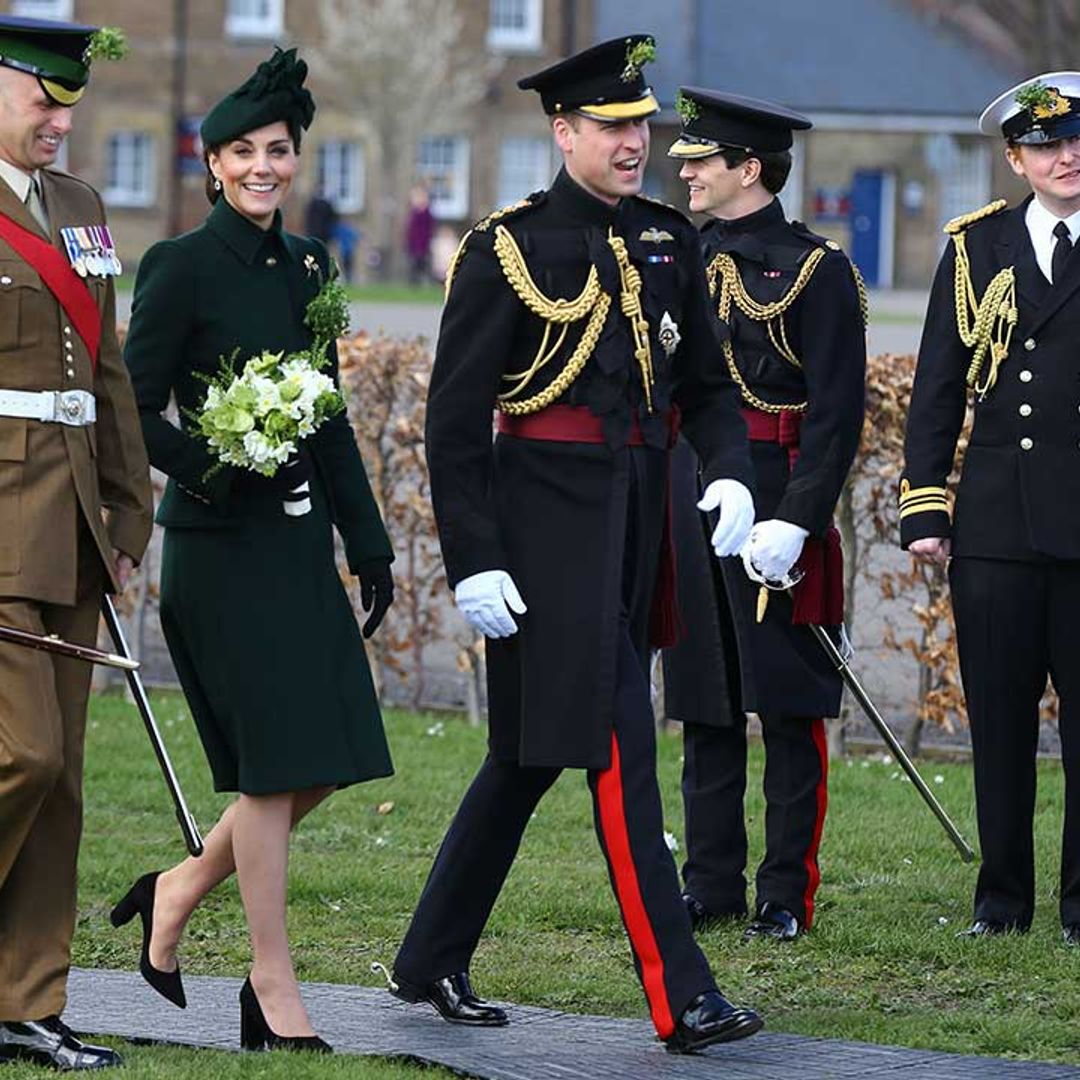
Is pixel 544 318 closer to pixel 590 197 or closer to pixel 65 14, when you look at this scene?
pixel 590 197

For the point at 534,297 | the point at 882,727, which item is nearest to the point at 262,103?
the point at 534,297

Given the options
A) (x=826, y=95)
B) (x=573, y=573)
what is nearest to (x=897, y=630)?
(x=573, y=573)

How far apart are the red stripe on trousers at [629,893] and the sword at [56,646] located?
1.00 metres

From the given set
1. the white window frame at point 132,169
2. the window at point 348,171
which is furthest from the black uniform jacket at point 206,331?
the window at point 348,171

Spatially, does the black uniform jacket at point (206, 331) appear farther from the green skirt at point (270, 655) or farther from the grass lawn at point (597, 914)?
the grass lawn at point (597, 914)

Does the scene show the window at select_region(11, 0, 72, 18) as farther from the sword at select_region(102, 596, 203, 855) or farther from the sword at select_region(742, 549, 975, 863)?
the sword at select_region(102, 596, 203, 855)

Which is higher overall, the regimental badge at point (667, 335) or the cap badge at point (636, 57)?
the cap badge at point (636, 57)

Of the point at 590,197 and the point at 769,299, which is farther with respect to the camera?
the point at 769,299

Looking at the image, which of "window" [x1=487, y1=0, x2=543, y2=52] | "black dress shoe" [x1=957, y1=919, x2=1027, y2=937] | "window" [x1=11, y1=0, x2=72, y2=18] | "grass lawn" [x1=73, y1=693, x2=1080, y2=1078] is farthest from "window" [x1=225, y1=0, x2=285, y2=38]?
"black dress shoe" [x1=957, y1=919, x2=1027, y2=937]

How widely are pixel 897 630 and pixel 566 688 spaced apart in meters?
4.43

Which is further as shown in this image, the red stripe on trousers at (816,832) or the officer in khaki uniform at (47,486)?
the red stripe on trousers at (816,832)

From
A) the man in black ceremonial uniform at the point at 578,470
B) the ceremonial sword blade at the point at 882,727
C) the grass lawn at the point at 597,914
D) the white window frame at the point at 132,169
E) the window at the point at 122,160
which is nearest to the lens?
the man in black ceremonial uniform at the point at 578,470

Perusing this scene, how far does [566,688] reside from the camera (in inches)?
231

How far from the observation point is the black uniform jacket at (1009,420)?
6992 mm
